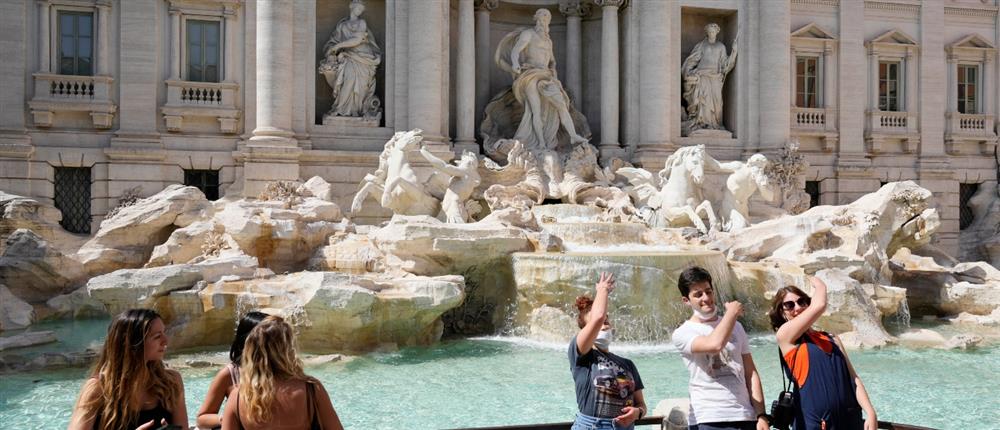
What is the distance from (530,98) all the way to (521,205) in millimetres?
3296

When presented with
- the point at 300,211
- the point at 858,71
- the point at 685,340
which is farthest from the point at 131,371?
the point at 858,71

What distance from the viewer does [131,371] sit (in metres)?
3.08

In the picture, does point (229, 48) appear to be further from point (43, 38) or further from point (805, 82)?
point (805, 82)

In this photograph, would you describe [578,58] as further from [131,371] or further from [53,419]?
[131,371]

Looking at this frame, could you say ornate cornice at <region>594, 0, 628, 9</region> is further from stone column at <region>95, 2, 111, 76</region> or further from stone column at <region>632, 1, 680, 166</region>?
stone column at <region>95, 2, 111, 76</region>

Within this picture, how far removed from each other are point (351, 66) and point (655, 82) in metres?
6.38

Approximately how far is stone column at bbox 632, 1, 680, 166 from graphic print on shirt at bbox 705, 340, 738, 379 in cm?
1417

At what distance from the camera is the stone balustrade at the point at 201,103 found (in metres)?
15.9

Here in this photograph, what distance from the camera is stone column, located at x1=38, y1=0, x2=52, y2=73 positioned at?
50.7 ft

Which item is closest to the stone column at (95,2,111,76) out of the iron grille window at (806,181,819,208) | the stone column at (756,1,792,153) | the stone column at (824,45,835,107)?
the stone column at (756,1,792,153)

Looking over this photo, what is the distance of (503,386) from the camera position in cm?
847

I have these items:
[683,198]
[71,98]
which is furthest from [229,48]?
[683,198]

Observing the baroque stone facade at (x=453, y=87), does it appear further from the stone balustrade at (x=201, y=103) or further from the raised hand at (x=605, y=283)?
the raised hand at (x=605, y=283)

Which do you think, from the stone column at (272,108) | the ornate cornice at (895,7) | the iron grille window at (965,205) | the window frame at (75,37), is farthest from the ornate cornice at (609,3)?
the iron grille window at (965,205)
